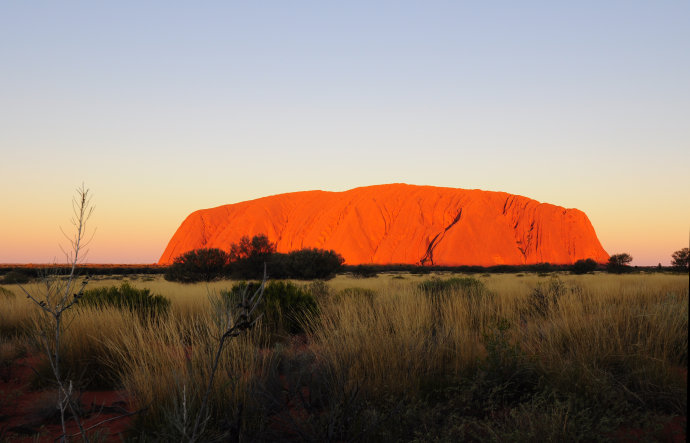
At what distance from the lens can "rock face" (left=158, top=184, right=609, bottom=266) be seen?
243 ft

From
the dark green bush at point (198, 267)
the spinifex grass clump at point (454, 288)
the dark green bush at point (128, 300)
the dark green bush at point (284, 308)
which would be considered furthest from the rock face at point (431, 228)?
the dark green bush at point (128, 300)

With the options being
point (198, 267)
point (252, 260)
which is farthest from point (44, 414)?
point (198, 267)

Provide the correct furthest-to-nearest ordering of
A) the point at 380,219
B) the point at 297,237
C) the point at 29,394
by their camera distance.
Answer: the point at 297,237 → the point at 380,219 → the point at 29,394

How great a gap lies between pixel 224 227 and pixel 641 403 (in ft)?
324

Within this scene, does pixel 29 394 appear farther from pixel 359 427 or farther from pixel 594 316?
pixel 594 316

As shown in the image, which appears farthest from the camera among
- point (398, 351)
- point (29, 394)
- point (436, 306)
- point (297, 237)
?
point (297, 237)

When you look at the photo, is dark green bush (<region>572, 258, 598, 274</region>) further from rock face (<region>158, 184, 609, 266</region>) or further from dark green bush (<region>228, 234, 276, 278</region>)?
dark green bush (<region>228, 234, 276, 278</region>)

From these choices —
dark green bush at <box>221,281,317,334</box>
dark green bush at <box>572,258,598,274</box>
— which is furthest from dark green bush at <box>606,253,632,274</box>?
dark green bush at <box>221,281,317,334</box>

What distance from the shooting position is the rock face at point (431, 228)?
243ft

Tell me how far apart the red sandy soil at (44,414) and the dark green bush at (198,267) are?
83.1 feet

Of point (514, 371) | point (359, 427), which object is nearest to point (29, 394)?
point (359, 427)

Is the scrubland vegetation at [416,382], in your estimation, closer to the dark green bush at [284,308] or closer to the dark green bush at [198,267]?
the dark green bush at [284,308]

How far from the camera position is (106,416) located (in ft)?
17.0

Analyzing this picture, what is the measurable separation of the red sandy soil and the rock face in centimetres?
6705
